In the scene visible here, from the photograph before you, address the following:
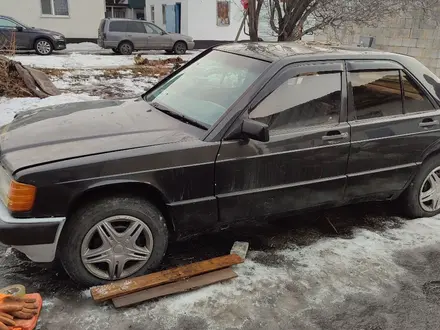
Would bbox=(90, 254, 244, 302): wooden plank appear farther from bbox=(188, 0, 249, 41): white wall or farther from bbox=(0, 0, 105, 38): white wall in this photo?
bbox=(188, 0, 249, 41): white wall

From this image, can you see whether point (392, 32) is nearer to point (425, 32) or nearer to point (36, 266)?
point (425, 32)

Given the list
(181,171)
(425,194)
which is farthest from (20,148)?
(425,194)

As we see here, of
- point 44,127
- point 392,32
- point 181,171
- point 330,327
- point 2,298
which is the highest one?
point 392,32

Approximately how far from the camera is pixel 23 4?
20.6 meters

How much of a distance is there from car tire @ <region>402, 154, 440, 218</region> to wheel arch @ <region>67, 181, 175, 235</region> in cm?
252

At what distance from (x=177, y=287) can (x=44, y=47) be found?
17.0 meters

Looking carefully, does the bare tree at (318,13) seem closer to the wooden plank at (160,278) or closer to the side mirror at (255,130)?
the side mirror at (255,130)

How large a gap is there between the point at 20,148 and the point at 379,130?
294 centimetres

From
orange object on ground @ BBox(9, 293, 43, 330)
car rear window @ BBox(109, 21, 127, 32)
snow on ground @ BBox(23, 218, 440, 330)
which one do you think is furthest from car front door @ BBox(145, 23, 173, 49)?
orange object on ground @ BBox(9, 293, 43, 330)

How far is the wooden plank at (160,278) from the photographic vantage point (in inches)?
112

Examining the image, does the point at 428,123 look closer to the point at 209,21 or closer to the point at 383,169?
the point at 383,169

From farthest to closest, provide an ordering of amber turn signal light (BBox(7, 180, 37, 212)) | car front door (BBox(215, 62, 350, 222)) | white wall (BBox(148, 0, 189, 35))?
1. white wall (BBox(148, 0, 189, 35))
2. car front door (BBox(215, 62, 350, 222))
3. amber turn signal light (BBox(7, 180, 37, 212))

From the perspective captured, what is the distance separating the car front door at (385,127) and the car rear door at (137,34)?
16999 millimetres

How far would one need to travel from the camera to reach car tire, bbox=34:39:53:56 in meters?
17.2
